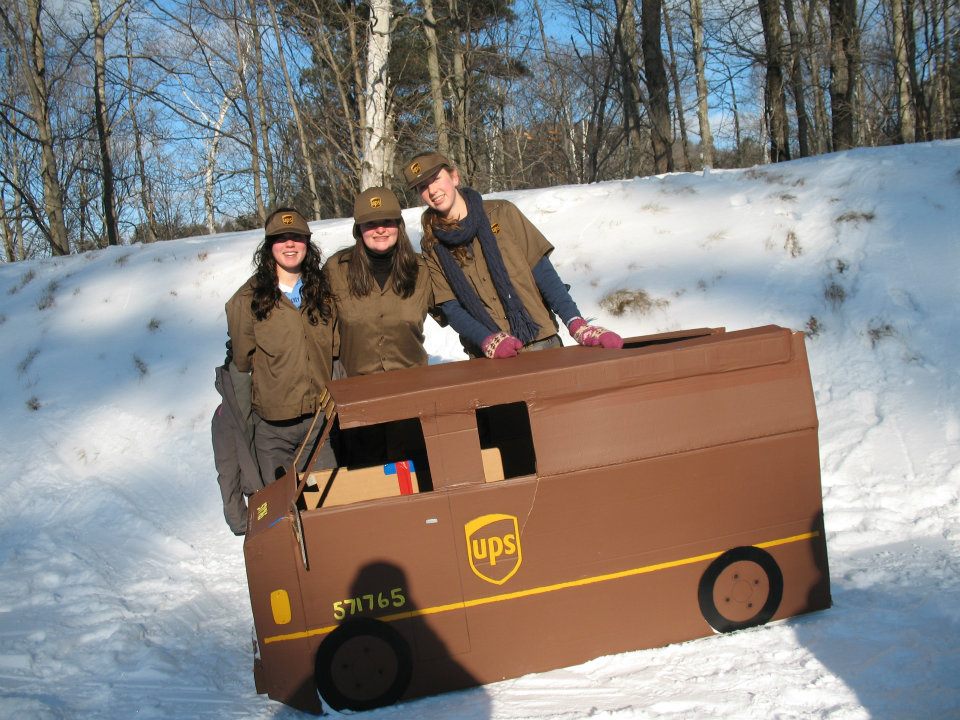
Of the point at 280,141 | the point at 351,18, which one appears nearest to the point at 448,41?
the point at 351,18

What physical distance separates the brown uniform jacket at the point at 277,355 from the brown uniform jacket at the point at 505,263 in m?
0.69

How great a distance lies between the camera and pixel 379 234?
3941 millimetres

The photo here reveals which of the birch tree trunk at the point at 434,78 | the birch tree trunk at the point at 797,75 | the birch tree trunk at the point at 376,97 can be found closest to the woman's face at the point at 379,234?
the birch tree trunk at the point at 376,97

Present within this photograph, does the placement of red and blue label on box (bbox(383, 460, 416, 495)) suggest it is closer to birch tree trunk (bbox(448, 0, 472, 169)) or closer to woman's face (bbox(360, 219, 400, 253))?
woman's face (bbox(360, 219, 400, 253))

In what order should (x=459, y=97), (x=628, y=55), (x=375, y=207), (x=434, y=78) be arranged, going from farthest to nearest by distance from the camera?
1. (x=628, y=55)
2. (x=459, y=97)
3. (x=434, y=78)
4. (x=375, y=207)

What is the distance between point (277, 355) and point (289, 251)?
538mm

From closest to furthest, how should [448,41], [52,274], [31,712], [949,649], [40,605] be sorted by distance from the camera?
[949,649] < [31,712] < [40,605] < [52,274] < [448,41]

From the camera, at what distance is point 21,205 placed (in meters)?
31.7

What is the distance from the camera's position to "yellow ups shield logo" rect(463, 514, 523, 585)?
342cm

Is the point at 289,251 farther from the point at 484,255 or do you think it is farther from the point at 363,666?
the point at 363,666

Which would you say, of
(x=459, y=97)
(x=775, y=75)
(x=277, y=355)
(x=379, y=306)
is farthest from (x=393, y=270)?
(x=775, y=75)

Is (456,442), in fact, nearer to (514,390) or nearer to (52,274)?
(514,390)

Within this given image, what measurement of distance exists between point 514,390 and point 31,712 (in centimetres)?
269

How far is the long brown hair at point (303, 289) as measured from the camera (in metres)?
3.97
